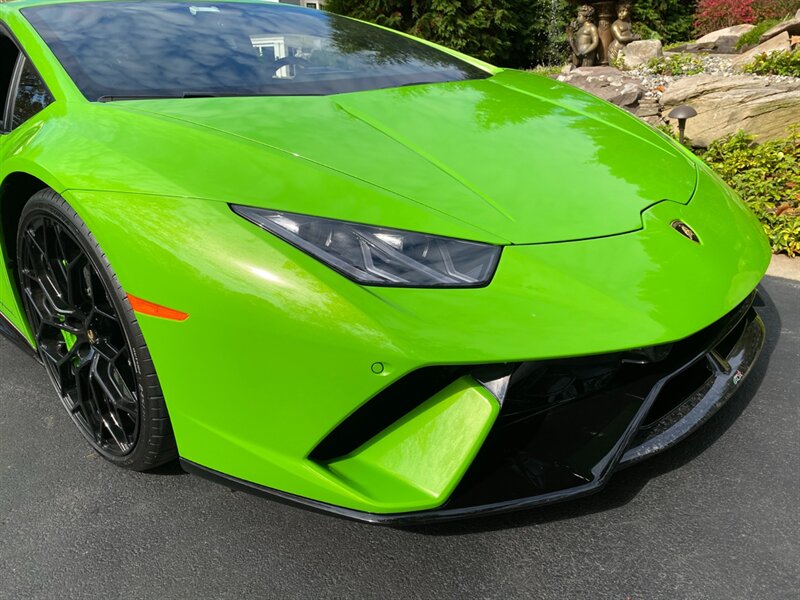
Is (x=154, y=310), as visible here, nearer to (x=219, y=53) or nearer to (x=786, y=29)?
(x=219, y=53)

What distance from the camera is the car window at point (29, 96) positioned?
77.1 inches

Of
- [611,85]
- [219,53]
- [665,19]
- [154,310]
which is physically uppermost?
[219,53]

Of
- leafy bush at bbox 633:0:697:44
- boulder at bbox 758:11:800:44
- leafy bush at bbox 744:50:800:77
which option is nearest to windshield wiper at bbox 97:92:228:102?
leafy bush at bbox 744:50:800:77

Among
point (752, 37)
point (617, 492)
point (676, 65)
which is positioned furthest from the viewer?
point (752, 37)

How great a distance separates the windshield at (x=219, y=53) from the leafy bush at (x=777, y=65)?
15.6 ft

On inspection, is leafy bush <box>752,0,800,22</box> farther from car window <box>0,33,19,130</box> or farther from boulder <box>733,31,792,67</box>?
car window <box>0,33,19,130</box>

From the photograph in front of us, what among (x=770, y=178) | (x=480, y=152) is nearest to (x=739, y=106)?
(x=770, y=178)

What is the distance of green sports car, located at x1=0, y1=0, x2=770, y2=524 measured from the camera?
129 centimetres

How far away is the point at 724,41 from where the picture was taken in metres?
9.44

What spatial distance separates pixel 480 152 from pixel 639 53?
24.4ft

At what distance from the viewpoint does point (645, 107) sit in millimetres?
5828

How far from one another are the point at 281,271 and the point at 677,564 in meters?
1.10

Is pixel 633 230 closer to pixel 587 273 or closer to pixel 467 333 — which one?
pixel 587 273

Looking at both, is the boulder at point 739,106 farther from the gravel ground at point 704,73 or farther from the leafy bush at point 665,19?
the leafy bush at point 665,19
